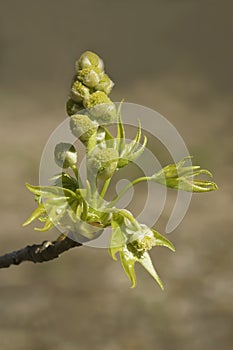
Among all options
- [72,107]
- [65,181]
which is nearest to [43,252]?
[65,181]

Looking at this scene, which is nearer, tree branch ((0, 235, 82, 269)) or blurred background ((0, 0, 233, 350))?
tree branch ((0, 235, 82, 269))

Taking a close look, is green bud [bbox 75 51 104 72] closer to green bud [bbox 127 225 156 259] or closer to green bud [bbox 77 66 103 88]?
green bud [bbox 77 66 103 88]

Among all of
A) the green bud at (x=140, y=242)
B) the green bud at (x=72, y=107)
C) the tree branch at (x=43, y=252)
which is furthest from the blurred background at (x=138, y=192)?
the green bud at (x=72, y=107)

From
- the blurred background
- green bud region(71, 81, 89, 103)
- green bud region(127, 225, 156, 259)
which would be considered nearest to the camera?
green bud region(71, 81, 89, 103)

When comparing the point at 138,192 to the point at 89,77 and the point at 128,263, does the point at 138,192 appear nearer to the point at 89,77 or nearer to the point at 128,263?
the point at 128,263

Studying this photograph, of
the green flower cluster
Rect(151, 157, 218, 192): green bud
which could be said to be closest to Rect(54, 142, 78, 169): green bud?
the green flower cluster

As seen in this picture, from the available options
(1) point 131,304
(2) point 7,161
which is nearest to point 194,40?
(2) point 7,161
